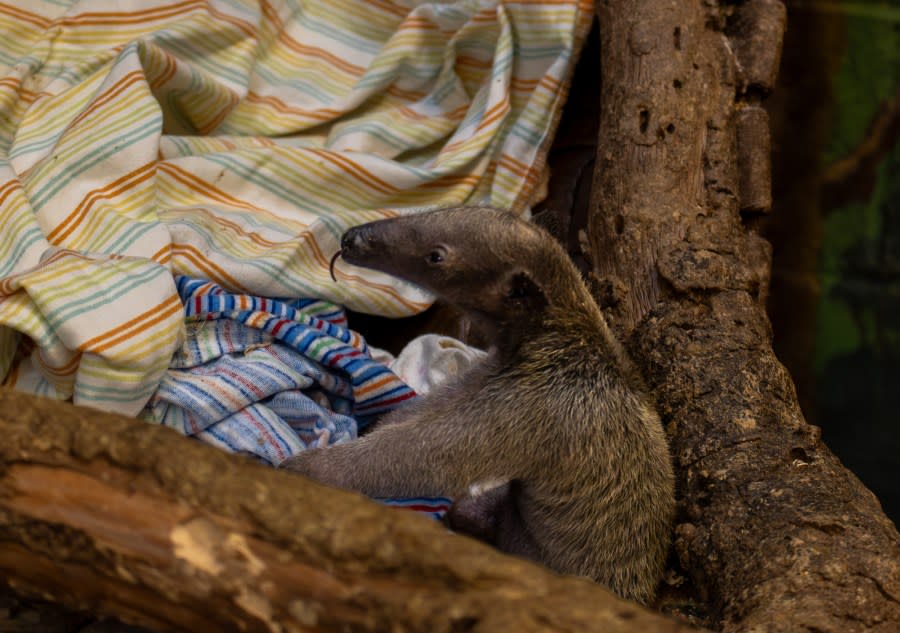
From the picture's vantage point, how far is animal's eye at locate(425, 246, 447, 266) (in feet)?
7.43

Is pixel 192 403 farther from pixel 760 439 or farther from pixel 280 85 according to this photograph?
pixel 280 85

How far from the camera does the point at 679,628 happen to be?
1.21 m

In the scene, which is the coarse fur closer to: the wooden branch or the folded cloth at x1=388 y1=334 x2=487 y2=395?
the folded cloth at x1=388 y1=334 x2=487 y2=395

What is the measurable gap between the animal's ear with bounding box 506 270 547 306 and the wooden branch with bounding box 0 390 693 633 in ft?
2.97

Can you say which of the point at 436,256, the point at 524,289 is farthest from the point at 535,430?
the point at 436,256

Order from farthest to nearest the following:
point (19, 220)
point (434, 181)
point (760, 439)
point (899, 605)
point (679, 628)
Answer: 1. point (434, 181)
2. point (19, 220)
3. point (760, 439)
4. point (899, 605)
5. point (679, 628)

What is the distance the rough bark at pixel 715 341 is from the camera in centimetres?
168

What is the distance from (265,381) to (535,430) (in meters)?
0.72

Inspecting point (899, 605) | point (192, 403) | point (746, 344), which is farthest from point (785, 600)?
point (192, 403)

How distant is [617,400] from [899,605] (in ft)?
2.34

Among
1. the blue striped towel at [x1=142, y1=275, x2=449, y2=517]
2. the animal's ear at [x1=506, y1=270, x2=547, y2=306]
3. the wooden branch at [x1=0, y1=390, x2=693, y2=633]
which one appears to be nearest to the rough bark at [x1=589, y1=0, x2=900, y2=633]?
the animal's ear at [x1=506, y1=270, x2=547, y2=306]

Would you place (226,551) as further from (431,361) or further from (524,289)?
(431,361)

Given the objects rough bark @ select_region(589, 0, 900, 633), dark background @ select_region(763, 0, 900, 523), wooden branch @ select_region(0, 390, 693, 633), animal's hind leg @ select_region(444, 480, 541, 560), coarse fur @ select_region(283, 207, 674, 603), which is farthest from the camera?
dark background @ select_region(763, 0, 900, 523)

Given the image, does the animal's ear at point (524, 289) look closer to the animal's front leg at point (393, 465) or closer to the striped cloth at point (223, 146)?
the animal's front leg at point (393, 465)
